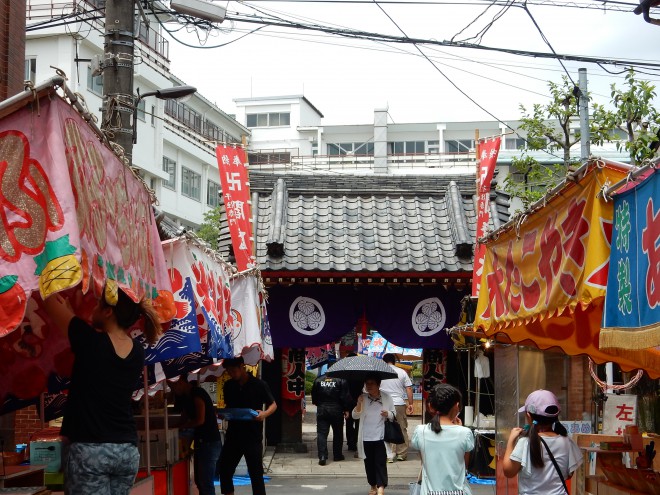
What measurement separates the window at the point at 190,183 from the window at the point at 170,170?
41.1 inches

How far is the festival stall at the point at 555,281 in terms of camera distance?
5.38 m

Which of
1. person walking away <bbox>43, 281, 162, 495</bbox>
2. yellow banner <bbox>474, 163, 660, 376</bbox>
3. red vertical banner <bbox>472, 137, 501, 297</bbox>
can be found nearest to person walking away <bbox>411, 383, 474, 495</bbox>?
yellow banner <bbox>474, 163, 660, 376</bbox>

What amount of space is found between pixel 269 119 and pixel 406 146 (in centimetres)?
1182

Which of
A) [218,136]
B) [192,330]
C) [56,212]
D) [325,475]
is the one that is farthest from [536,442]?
[218,136]

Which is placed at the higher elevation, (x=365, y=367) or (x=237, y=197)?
(x=237, y=197)

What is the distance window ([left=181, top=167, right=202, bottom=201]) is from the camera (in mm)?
46031

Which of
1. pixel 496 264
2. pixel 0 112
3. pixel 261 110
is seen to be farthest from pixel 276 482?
pixel 261 110

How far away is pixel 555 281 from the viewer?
241 inches

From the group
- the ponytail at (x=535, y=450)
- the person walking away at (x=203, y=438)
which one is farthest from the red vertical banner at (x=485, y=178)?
the ponytail at (x=535, y=450)

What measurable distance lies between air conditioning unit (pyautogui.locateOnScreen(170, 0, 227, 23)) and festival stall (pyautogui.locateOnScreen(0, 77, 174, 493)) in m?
7.35

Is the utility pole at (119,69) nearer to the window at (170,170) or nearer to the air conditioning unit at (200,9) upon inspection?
the air conditioning unit at (200,9)

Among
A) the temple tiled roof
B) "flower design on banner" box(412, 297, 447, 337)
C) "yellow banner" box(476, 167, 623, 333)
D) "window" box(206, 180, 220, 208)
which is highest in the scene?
"window" box(206, 180, 220, 208)

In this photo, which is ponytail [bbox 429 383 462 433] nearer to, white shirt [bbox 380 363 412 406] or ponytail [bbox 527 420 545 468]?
ponytail [bbox 527 420 545 468]

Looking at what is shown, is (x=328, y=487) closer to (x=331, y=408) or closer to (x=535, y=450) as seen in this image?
(x=331, y=408)
